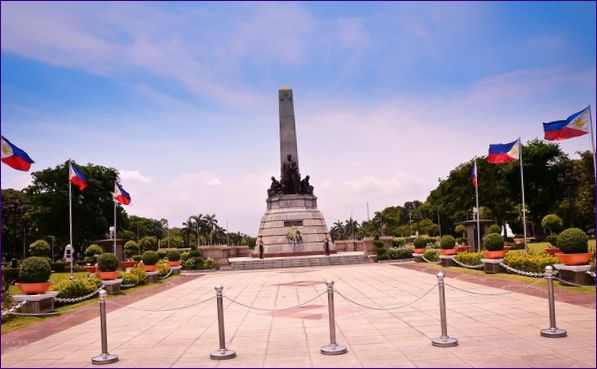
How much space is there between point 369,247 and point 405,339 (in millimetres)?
30989

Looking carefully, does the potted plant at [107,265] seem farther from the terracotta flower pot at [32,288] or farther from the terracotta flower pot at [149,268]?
the terracotta flower pot at [149,268]

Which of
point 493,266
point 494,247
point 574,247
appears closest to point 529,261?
point 493,266

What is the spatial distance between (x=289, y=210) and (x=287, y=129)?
7351 millimetres

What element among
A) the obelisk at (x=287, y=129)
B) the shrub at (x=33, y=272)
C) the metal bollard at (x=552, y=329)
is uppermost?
the obelisk at (x=287, y=129)

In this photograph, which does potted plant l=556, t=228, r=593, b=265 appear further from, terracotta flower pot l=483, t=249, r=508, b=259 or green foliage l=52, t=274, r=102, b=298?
green foliage l=52, t=274, r=102, b=298

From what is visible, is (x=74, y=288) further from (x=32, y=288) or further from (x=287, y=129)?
(x=287, y=129)

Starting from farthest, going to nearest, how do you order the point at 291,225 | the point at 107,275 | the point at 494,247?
the point at 291,225 < the point at 494,247 < the point at 107,275

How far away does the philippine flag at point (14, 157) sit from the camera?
16.1 m

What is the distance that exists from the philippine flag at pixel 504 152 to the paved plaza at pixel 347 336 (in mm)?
13268

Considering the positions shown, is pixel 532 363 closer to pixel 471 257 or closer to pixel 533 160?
pixel 471 257

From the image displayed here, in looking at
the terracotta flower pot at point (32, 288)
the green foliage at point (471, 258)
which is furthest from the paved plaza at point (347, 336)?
the green foliage at point (471, 258)

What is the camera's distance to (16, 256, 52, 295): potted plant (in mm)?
15492

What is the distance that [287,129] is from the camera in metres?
47.6

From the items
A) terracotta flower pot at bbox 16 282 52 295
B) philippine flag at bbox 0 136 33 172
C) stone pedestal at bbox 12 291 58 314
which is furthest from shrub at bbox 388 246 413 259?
→ philippine flag at bbox 0 136 33 172
